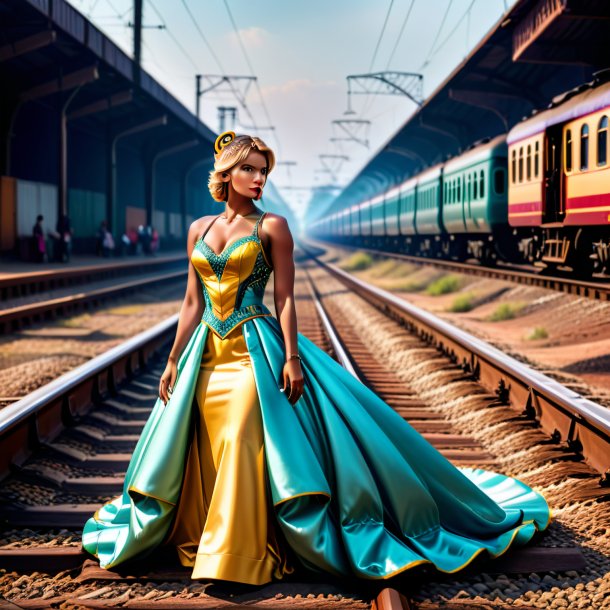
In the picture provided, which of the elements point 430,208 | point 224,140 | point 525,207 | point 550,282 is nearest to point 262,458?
point 224,140

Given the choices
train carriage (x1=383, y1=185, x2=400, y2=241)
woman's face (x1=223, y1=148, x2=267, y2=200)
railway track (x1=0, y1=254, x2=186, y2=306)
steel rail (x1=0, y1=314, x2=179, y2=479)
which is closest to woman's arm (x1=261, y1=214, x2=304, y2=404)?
woman's face (x1=223, y1=148, x2=267, y2=200)

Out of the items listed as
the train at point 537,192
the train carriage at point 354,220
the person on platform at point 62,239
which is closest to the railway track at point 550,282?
the train at point 537,192

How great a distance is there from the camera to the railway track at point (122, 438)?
3504 millimetres

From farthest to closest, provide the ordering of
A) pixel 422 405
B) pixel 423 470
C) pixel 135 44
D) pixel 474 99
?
1. pixel 135 44
2. pixel 474 99
3. pixel 422 405
4. pixel 423 470

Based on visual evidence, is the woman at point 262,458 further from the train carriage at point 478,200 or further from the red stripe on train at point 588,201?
the train carriage at point 478,200

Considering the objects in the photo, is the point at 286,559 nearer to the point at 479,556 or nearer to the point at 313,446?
the point at 313,446

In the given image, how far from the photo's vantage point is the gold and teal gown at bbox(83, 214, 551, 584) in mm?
3143

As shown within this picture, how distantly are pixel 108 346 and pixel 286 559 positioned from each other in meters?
7.83

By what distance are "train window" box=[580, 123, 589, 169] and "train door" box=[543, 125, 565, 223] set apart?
44.4 inches

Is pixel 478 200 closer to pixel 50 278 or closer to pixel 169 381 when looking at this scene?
pixel 50 278

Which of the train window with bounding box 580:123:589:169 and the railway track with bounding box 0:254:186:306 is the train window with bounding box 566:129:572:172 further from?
the railway track with bounding box 0:254:186:306

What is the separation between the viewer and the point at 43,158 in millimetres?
30844

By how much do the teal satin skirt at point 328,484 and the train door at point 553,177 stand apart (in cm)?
1120

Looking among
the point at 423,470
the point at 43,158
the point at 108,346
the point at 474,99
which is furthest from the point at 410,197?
the point at 423,470
